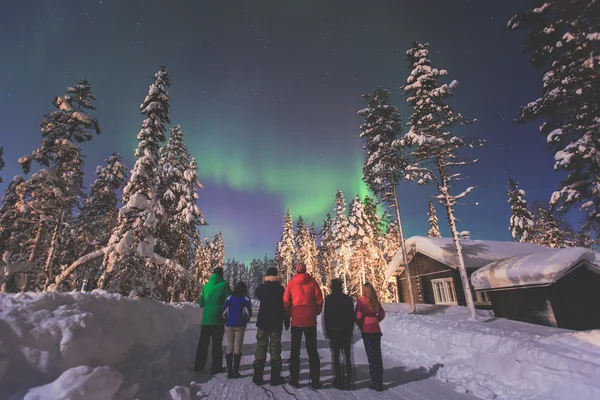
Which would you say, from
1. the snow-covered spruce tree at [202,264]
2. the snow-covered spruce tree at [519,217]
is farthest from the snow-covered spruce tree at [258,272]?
the snow-covered spruce tree at [519,217]

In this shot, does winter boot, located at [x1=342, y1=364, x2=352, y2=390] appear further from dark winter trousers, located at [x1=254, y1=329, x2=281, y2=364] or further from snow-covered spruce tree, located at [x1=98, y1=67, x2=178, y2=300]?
snow-covered spruce tree, located at [x1=98, y1=67, x2=178, y2=300]

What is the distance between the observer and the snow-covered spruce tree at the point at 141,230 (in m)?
13.2

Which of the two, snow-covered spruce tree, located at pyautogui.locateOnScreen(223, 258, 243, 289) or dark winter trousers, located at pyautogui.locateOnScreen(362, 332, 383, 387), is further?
snow-covered spruce tree, located at pyautogui.locateOnScreen(223, 258, 243, 289)

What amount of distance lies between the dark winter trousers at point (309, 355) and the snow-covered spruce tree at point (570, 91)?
511 inches

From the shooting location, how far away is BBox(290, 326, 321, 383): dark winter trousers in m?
5.33

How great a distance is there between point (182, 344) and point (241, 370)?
2120mm

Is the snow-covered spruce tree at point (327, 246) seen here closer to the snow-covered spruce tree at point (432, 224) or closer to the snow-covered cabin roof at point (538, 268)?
the snow-covered spruce tree at point (432, 224)

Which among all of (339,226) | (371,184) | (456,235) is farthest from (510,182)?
(456,235)

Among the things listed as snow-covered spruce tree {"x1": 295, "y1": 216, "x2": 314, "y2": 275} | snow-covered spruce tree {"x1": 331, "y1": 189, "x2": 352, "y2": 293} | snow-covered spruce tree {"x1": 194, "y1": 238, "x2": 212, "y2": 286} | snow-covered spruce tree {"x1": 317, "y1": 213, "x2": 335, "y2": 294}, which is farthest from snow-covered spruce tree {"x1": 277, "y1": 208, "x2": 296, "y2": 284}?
snow-covered spruce tree {"x1": 194, "y1": 238, "x2": 212, "y2": 286}

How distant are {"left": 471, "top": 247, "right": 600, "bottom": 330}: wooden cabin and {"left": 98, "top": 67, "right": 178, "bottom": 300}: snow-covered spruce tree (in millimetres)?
17259

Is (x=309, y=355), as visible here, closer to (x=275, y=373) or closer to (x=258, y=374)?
(x=275, y=373)

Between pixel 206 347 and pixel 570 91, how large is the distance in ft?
52.8

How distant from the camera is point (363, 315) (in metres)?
5.94

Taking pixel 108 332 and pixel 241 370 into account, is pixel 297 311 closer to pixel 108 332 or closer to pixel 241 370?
pixel 241 370
